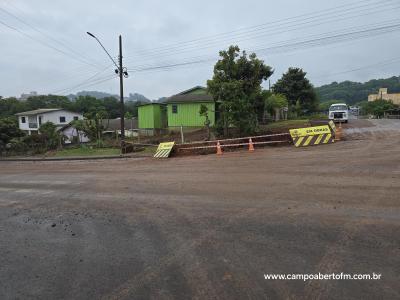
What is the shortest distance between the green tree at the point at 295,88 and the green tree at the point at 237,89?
31126mm

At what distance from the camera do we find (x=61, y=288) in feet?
14.9

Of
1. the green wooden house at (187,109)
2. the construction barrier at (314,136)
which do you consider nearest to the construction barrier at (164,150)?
the construction barrier at (314,136)

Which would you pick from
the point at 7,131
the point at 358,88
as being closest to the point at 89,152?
the point at 7,131

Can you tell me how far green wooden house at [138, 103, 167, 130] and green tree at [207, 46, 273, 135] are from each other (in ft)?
51.6

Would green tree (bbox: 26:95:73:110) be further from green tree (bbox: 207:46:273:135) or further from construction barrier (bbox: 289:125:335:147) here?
construction barrier (bbox: 289:125:335:147)

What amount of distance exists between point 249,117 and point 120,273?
1880cm

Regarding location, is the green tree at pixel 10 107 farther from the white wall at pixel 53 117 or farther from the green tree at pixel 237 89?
the green tree at pixel 237 89

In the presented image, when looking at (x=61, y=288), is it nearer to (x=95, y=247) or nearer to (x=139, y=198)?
(x=95, y=247)

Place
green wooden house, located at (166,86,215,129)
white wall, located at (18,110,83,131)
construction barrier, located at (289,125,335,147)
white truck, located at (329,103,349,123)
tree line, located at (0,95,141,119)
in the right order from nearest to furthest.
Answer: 1. construction barrier, located at (289,125,335,147)
2. white truck, located at (329,103,349,123)
3. green wooden house, located at (166,86,215,129)
4. white wall, located at (18,110,83,131)
5. tree line, located at (0,95,141,119)

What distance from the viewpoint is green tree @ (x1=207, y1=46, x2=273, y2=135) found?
72.9 feet

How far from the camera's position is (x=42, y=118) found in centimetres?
6316

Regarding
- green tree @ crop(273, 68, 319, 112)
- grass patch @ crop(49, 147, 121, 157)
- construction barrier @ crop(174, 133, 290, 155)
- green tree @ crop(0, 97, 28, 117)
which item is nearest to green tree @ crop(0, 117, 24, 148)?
grass patch @ crop(49, 147, 121, 157)

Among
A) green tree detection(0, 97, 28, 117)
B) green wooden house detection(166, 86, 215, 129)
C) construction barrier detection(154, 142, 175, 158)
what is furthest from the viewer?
green tree detection(0, 97, 28, 117)

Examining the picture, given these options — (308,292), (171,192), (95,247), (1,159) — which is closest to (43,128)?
(1,159)
